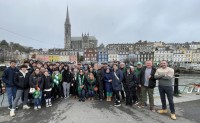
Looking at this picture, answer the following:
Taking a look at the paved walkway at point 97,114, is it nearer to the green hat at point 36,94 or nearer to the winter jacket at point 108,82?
the green hat at point 36,94

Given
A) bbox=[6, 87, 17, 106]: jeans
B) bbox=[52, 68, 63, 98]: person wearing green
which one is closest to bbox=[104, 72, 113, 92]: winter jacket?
bbox=[52, 68, 63, 98]: person wearing green

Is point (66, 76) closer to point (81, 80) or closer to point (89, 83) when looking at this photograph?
point (81, 80)

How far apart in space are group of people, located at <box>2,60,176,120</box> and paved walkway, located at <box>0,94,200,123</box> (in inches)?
14.3

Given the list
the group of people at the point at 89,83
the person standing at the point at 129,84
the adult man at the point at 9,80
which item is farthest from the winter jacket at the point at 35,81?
the person standing at the point at 129,84

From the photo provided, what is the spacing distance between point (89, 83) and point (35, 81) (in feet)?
8.11

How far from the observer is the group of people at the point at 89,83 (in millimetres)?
7017

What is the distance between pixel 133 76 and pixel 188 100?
116 inches

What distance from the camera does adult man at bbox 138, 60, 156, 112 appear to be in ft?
23.8

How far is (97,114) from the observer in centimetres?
657

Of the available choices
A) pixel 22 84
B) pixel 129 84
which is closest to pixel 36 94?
pixel 22 84

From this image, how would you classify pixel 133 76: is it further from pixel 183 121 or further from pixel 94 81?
pixel 183 121

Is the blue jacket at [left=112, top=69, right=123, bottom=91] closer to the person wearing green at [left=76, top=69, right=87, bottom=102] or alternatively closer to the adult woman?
the adult woman

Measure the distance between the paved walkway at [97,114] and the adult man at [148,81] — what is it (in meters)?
0.42

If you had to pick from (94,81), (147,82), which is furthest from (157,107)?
(94,81)
